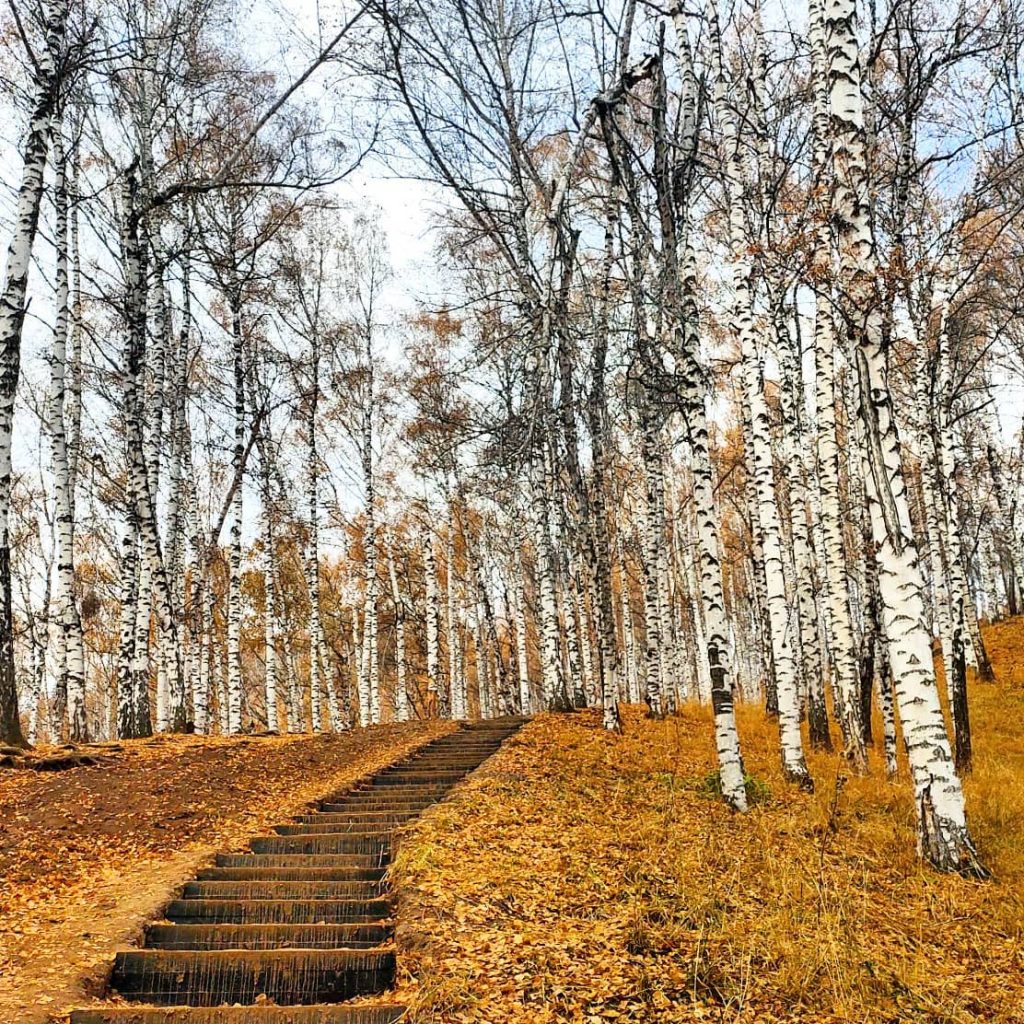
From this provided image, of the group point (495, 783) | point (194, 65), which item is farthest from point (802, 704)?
point (194, 65)

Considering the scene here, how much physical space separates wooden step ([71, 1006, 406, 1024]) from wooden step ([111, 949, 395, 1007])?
1.75ft

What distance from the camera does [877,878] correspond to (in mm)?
6738

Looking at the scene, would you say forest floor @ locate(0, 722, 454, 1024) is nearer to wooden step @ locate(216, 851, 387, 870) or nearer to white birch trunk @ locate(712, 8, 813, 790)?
wooden step @ locate(216, 851, 387, 870)

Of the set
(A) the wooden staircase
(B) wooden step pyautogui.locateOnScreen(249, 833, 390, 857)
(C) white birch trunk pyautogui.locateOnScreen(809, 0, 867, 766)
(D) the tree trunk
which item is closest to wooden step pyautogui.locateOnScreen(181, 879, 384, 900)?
(A) the wooden staircase

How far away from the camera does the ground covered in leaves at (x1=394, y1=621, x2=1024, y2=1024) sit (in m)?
4.37

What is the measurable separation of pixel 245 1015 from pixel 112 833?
4773mm

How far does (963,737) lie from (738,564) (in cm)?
Answer: 2748

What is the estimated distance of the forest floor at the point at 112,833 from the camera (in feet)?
16.8

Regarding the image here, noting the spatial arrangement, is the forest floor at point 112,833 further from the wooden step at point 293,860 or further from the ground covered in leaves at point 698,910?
the ground covered in leaves at point 698,910

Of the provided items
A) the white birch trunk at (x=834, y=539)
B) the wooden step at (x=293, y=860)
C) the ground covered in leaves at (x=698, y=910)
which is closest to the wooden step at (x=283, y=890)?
the ground covered in leaves at (x=698, y=910)

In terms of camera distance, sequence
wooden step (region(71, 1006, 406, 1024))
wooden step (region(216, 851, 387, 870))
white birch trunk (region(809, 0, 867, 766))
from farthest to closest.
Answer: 1. white birch trunk (region(809, 0, 867, 766))
2. wooden step (region(216, 851, 387, 870))
3. wooden step (region(71, 1006, 406, 1024))

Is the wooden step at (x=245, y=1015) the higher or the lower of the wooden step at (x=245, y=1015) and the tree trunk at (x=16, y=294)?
the lower

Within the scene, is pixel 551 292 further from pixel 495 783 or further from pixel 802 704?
pixel 802 704

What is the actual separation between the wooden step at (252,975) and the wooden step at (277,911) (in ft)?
2.83
